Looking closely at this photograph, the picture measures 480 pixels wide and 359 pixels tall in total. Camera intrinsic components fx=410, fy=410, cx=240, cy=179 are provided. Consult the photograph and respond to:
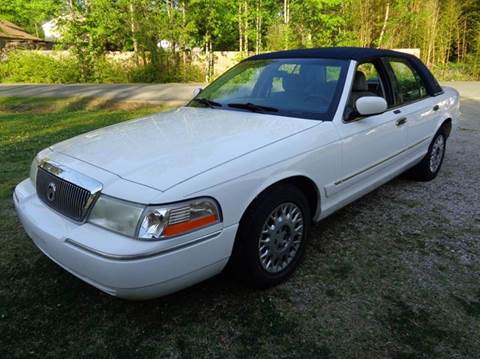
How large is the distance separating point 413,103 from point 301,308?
8.45 ft

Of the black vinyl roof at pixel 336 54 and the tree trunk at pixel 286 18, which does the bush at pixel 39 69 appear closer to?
the tree trunk at pixel 286 18

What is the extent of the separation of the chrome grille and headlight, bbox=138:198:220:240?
0.40m

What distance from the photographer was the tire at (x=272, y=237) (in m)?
2.45

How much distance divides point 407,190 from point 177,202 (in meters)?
3.29

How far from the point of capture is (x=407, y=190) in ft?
14.9

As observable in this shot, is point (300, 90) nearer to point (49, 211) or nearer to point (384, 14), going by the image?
point (49, 211)

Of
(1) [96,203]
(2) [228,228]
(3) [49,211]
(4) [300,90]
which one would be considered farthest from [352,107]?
(3) [49,211]

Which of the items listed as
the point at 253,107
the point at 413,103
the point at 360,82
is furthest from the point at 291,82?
the point at 413,103

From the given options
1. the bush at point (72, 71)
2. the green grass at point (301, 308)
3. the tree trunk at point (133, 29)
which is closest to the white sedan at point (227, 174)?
the green grass at point (301, 308)

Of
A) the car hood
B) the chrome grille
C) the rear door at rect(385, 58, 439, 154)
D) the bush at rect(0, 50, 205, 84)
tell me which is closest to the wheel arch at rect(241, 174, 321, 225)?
the car hood

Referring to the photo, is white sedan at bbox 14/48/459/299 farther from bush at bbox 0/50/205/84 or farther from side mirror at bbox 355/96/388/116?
bush at bbox 0/50/205/84

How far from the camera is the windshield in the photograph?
3148mm

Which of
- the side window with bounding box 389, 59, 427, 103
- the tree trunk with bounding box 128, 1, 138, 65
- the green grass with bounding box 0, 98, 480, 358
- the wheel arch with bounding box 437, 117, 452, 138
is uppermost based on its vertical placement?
the tree trunk with bounding box 128, 1, 138, 65

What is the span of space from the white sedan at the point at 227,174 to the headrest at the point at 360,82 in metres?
0.02
